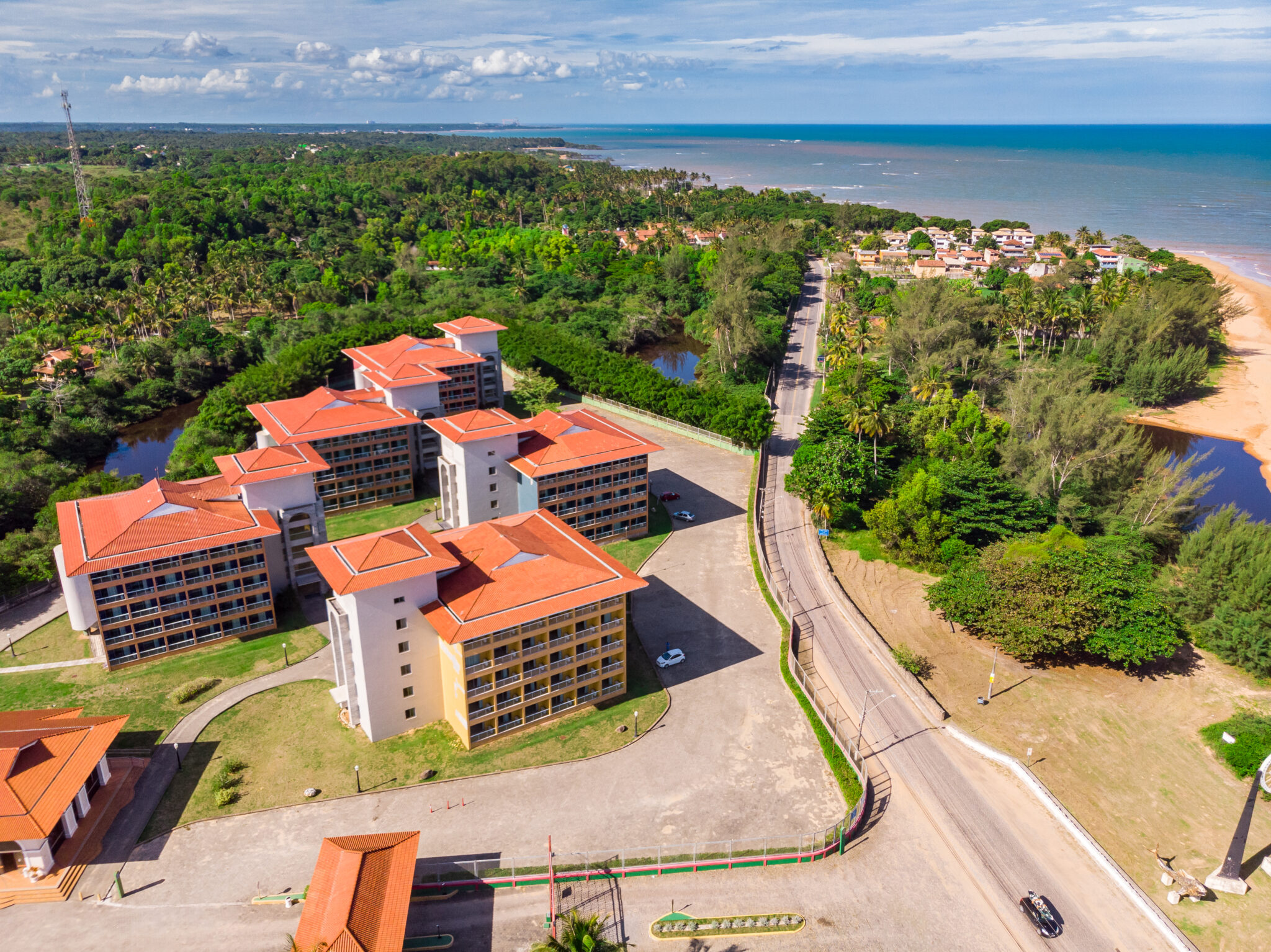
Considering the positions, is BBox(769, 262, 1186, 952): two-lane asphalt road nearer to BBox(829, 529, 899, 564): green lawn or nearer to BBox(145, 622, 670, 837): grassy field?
BBox(829, 529, 899, 564): green lawn

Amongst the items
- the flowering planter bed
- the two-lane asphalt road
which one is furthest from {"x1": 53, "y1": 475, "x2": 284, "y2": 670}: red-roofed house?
the two-lane asphalt road

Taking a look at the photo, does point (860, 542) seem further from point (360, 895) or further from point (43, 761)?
point (43, 761)

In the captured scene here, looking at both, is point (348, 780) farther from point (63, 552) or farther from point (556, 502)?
point (556, 502)

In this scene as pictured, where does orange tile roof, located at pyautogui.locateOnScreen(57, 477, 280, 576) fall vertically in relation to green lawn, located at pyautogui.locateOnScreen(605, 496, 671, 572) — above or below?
above

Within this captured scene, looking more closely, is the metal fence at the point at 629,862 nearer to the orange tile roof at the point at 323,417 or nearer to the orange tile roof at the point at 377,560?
the orange tile roof at the point at 377,560

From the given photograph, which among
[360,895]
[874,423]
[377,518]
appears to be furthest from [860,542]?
[360,895]

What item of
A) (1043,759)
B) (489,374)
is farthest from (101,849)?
(489,374)
